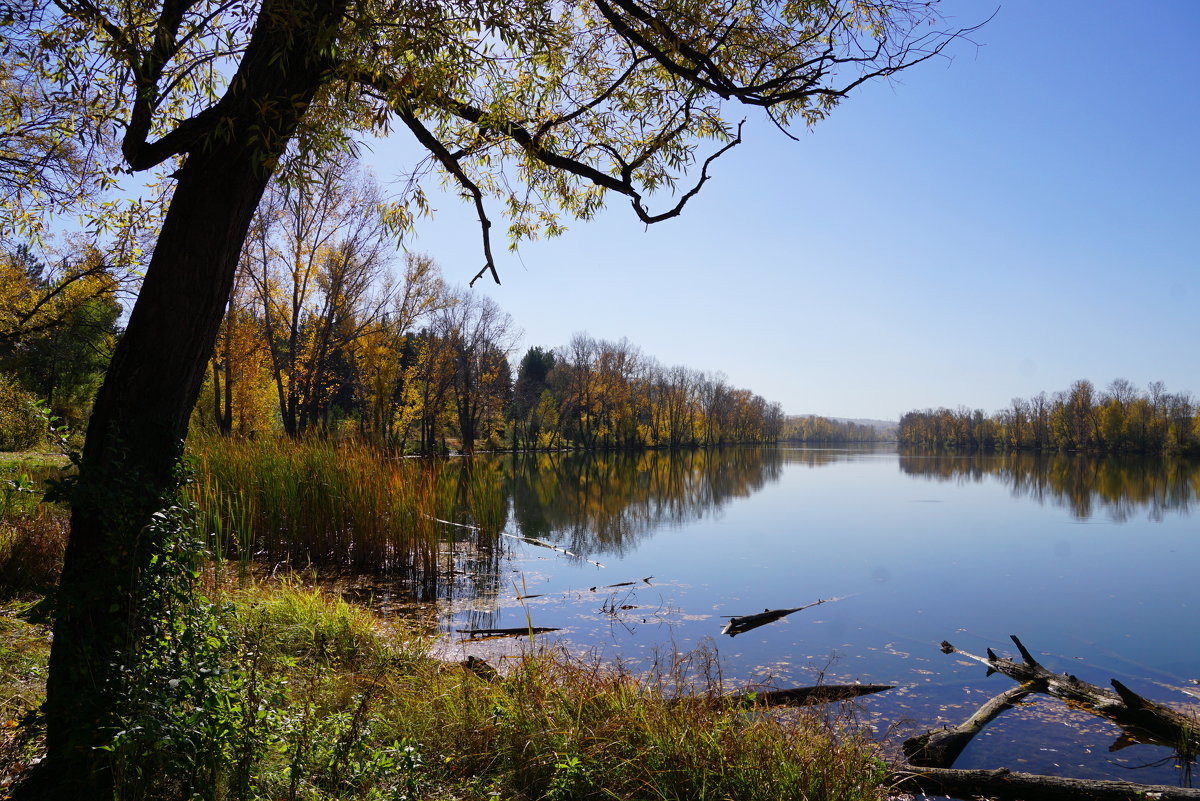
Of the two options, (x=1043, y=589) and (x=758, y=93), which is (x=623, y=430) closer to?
(x=1043, y=589)

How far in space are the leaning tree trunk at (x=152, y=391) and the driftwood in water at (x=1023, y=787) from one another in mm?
3861

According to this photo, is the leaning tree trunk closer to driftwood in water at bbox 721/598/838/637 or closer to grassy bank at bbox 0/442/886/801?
grassy bank at bbox 0/442/886/801

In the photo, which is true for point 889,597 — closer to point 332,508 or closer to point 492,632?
point 492,632

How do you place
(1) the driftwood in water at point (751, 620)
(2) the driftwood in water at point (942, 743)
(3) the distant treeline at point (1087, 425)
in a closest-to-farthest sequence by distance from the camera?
1. (2) the driftwood in water at point (942, 743)
2. (1) the driftwood in water at point (751, 620)
3. (3) the distant treeline at point (1087, 425)

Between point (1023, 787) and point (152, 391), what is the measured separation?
5130 millimetres

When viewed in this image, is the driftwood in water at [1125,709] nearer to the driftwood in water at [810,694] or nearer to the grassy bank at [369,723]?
the driftwood in water at [810,694]

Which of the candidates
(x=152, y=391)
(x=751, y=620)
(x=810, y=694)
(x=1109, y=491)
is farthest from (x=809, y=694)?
(x=1109, y=491)

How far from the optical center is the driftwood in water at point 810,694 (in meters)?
5.07

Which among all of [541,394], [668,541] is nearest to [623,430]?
[541,394]

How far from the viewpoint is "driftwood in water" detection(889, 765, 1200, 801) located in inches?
152

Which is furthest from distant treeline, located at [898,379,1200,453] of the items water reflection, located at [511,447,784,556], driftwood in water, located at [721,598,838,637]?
driftwood in water, located at [721,598,838,637]

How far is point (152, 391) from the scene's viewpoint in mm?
2740

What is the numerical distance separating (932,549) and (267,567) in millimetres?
12565

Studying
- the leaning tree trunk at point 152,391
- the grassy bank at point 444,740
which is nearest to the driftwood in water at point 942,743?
the grassy bank at point 444,740
